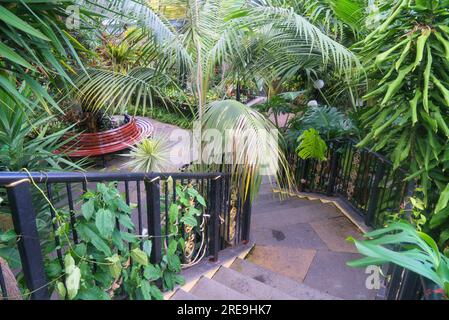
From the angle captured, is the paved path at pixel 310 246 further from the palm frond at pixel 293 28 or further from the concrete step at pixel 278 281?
the palm frond at pixel 293 28

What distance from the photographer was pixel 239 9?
258 cm

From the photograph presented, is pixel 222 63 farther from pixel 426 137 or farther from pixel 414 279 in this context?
pixel 414 279

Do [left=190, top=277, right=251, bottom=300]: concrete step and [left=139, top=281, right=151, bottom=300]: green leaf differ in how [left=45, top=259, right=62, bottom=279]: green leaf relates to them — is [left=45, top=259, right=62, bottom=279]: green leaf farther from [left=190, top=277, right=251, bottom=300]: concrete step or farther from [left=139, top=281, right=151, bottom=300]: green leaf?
[left=190, top=277, right=251, bottom=300]: concrete step

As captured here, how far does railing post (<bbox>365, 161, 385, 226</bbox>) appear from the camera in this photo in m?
2.80

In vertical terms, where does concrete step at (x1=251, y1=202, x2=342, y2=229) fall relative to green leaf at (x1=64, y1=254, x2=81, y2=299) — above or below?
below

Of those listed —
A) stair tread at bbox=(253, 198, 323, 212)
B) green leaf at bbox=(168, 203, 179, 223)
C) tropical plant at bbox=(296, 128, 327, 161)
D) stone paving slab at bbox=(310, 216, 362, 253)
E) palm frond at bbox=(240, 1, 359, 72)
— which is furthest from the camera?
stair tread at bbox=(253, 198, 323, 212)

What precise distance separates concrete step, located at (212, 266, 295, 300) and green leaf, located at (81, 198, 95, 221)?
122 centimetres

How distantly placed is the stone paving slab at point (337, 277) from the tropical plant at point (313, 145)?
4.46 ft

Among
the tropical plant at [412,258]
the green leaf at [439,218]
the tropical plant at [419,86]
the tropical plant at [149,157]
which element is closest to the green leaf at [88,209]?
the tropical plant at [412,258]

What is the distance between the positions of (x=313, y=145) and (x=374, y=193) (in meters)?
0.98

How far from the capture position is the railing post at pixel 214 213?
2166 millimetres

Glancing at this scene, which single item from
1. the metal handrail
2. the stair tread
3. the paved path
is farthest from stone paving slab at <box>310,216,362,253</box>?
the metal handrail

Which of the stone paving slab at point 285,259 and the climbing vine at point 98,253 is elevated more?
the climbing vine at point 98,253

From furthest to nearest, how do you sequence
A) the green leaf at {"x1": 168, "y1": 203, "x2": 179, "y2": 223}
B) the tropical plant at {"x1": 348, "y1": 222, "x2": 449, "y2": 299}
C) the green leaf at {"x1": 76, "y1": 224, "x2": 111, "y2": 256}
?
the green leaf at {"x1": 168, "y1": 203, "x2": 179, "y2": 223} → the green leaf at {"x1": 76, "y1": 224, "x2": 111, "y2": 256} → the tropical plant at {"x1": 348, "y1": 222, "x2": 449, "y2": 299}
